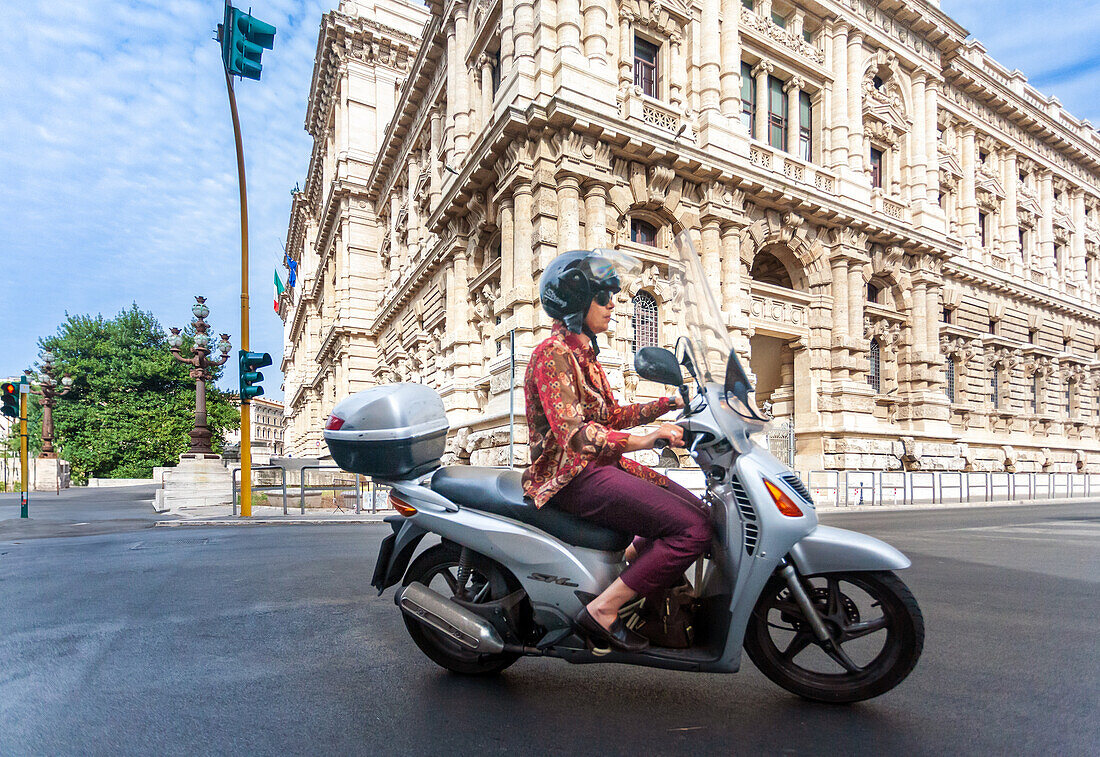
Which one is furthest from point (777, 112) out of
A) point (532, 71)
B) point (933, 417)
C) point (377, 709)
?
point (377, 709)

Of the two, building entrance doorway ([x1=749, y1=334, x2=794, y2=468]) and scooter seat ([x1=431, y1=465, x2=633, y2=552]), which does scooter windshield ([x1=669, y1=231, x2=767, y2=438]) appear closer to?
scooter seat ([x1=431, y1=465, x2=633, y2=552])

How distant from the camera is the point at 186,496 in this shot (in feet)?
45.1

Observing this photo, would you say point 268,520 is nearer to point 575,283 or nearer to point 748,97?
point 575,283

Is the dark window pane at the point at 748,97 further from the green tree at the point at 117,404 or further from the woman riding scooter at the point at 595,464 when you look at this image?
the green tree at the point at 117,404

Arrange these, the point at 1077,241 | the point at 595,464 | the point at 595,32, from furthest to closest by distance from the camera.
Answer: the point at 1077,241 < the point at 595,32 < the point at 595,464

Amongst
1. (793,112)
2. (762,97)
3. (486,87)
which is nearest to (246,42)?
(486,87)

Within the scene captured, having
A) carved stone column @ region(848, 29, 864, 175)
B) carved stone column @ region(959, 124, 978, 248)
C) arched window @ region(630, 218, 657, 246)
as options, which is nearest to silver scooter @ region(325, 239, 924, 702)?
arched window @ region(630, 218, 657, 246)

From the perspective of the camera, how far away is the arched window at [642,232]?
16719 millimetres

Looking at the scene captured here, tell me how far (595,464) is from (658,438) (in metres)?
0.27

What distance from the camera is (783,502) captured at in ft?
7.67

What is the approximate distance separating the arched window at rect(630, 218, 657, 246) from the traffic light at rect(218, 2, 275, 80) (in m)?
9.69

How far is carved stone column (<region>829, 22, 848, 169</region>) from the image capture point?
19875mm

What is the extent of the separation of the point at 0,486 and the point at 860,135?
4463cm

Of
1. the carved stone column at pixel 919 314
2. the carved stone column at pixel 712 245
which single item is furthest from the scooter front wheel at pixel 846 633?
the carved stone column at pixel 919 314
